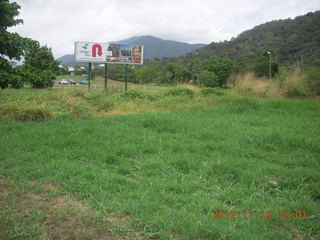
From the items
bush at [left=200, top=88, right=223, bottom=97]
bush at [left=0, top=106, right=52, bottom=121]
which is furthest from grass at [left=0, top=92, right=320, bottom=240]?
bush at [left=200, top=88, right=223, bottom=97]

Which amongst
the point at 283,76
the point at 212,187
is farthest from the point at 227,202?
the point at 283,76

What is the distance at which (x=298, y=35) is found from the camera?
149 ft

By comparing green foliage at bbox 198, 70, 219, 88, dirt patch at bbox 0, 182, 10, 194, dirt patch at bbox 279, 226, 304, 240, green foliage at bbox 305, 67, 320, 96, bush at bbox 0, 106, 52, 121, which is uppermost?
green foliage at bbox 198, 70, 219, 88

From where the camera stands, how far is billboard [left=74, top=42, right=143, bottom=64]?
23.3 meters

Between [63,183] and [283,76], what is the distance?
1314cm

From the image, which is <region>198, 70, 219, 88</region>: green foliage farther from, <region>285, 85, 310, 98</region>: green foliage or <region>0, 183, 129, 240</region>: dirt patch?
<region>0, 183, 129, 240</region>: dirt patch

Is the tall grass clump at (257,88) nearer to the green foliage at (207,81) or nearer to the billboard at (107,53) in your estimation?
the green foliage at (207,81)

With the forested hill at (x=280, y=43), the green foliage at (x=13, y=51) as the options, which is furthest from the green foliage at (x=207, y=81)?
the green foliage at (x=13, y=51)

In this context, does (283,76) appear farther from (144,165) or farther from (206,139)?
(144,165)

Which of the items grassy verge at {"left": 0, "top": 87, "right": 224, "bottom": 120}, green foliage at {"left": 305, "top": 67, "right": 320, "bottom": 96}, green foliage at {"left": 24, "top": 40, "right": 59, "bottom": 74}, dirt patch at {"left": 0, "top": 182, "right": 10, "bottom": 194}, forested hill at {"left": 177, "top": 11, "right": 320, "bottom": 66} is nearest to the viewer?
dirt patch at {"left": 0, "top": 182, "right": 10, "bottom": 194}
